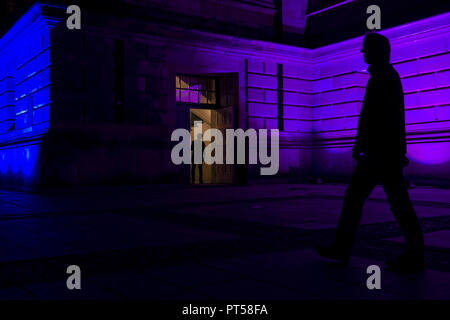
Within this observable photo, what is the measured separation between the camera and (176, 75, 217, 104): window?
58.5ft

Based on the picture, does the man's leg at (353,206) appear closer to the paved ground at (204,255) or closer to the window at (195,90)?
the paved ground at (204,255)

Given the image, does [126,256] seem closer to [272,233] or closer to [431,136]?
[272,233]

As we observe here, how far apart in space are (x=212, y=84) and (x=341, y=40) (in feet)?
17.2

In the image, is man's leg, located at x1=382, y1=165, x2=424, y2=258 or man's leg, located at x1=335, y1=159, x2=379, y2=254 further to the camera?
man's leg, located at x1=335, y1=159, x2=379, y2=254

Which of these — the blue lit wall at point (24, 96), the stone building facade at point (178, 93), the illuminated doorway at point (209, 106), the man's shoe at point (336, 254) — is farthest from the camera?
the illuminated doorway at point (209, 106)

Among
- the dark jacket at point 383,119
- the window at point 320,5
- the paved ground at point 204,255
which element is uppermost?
the window at point 320,5

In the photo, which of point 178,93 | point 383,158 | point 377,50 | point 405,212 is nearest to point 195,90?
point 178,93

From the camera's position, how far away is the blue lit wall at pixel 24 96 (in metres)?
14.8

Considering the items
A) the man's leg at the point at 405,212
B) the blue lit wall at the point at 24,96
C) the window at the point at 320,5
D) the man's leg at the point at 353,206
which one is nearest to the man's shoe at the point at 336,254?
→ the man's leg at the point at 353,206

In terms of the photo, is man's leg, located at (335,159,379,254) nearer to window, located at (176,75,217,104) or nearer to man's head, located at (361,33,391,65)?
man's head, located at (361,33,391,65)

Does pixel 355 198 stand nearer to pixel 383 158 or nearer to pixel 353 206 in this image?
pixel 353 206

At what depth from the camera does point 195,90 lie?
60.1 ft

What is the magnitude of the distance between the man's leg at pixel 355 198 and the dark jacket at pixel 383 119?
0.13 metres

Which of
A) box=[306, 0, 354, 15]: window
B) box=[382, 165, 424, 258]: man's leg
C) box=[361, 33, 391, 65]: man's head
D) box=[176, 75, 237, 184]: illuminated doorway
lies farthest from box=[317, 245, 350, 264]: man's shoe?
box=[306, 0, 354, 15]: window
